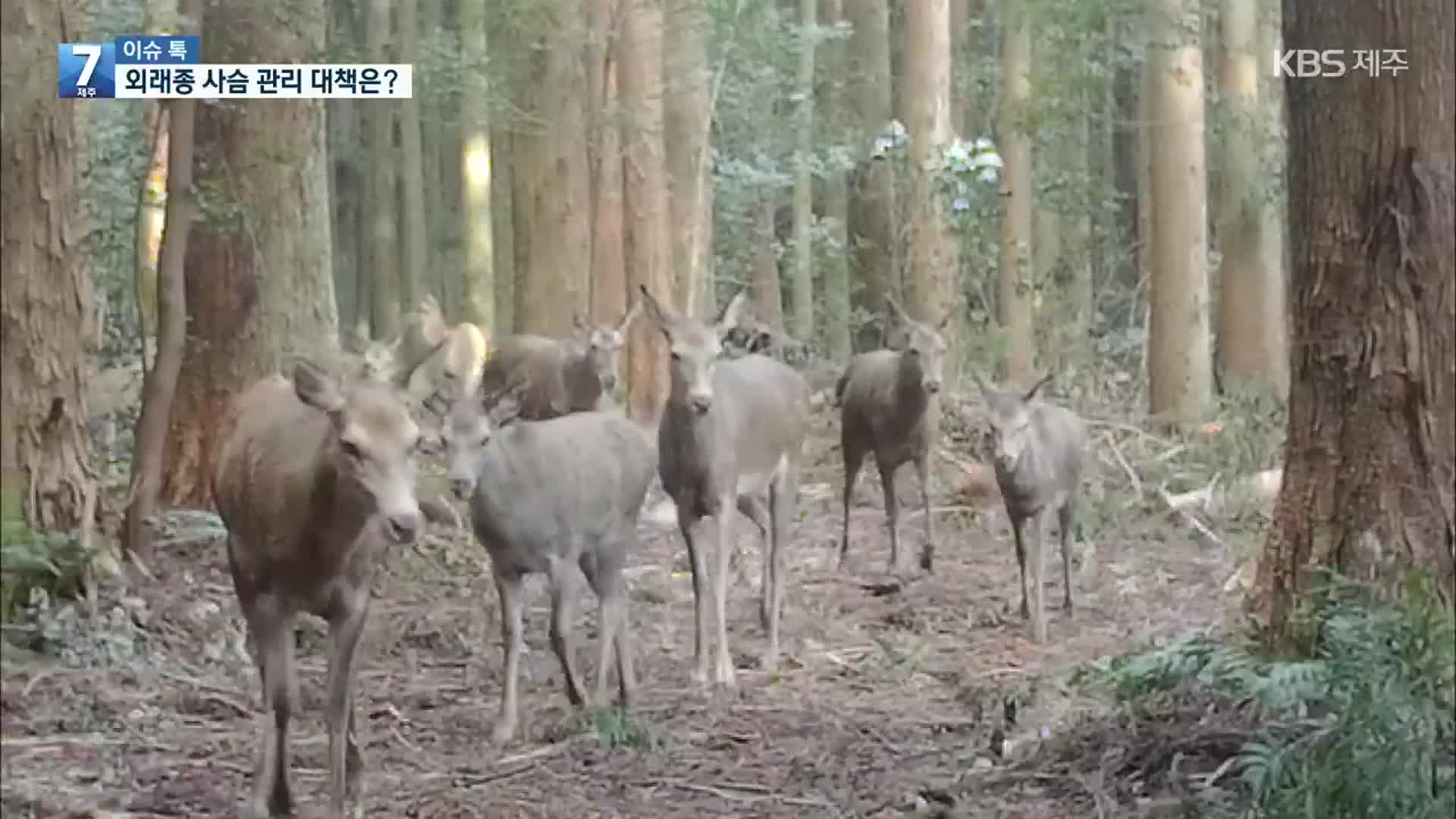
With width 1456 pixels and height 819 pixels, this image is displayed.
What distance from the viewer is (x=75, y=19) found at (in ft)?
10.9

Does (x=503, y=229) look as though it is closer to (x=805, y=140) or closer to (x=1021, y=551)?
(x=805, y=140)

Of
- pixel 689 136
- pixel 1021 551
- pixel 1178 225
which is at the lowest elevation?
pixel 1021 551

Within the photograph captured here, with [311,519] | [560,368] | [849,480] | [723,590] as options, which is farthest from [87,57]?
[849,480]

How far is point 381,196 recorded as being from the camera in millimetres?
4277

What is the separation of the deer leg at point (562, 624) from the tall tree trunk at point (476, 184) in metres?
1.19

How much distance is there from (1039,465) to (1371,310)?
1603 millimetres

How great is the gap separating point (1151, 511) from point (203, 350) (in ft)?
9.72

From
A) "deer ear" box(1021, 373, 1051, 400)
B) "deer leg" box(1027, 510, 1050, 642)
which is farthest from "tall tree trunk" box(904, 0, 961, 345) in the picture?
"deer leg" box(1027, 510, 1050, 642)

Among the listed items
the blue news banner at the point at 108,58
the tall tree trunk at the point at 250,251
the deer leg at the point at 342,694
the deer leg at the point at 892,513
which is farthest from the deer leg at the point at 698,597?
the blue news banner at the point at 108,58

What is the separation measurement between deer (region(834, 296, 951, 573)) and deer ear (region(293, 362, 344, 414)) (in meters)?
2.14

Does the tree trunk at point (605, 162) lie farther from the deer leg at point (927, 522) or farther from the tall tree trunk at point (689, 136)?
the deer leg at point (927, 522)

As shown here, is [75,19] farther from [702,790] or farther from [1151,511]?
[1151,511]

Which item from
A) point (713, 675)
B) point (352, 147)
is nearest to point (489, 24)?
point (352, 147)

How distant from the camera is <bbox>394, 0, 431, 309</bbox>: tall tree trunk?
4043 mm
